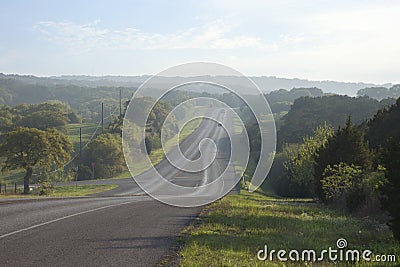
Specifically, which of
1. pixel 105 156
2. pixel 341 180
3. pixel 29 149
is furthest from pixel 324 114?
pixel 341 180

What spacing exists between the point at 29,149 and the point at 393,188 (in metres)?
61.6

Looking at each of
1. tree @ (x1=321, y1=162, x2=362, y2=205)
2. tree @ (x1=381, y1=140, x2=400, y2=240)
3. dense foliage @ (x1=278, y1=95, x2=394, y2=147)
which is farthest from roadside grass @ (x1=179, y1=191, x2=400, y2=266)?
dense foliage @ (x1=278, y1=95, x2=394, y2=147)

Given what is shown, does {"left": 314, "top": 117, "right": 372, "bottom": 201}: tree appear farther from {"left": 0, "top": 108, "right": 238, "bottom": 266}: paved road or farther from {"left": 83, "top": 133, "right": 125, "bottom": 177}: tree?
{"left": 83, "top": 133, "right": 125, "bottom": 177}: tree

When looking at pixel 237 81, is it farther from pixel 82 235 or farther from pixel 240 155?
pixel 82 235

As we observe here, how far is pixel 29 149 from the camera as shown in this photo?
218 ft

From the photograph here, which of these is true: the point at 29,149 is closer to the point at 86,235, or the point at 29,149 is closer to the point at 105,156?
the point at 105,156

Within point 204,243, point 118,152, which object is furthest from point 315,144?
point 204,243

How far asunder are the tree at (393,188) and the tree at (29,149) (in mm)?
58772

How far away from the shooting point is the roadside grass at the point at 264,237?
10.3 meters

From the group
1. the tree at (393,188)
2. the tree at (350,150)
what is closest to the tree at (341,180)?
the tree at (350,150)

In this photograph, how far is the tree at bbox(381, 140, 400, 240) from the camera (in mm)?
11922

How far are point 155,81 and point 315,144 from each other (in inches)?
1969

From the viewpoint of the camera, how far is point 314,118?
341 feet

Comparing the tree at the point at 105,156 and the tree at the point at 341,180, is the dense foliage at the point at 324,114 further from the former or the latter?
the tree at the point at 341,180
